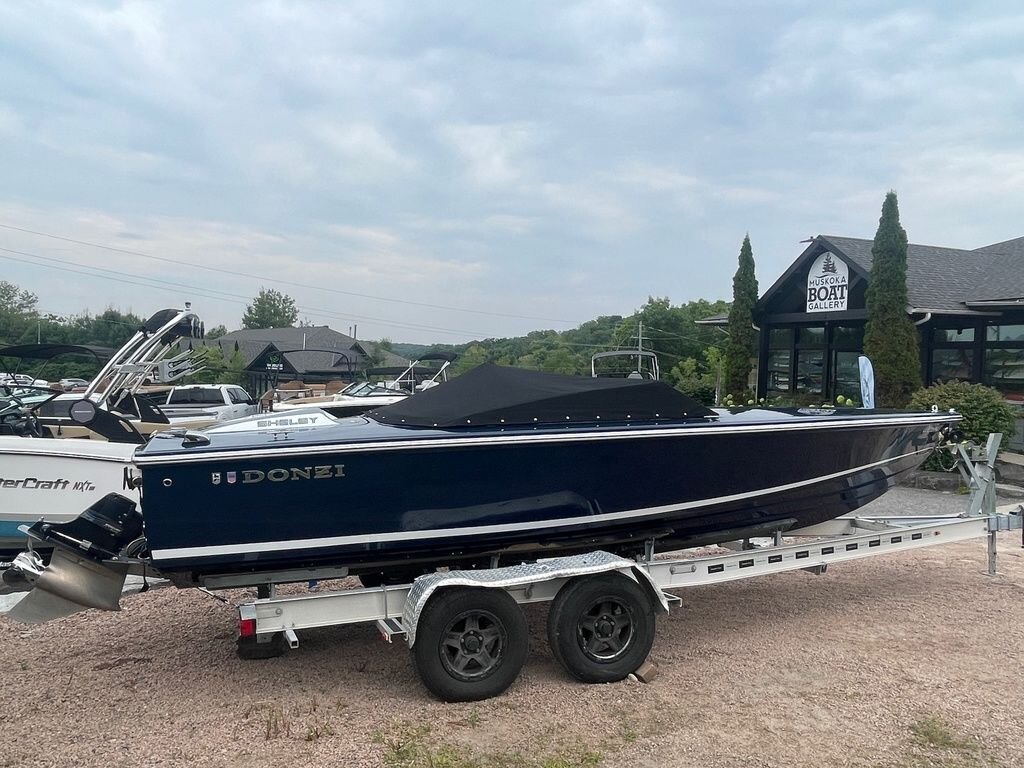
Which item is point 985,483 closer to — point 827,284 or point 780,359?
point 827,284

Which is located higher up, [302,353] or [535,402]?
[302,353]

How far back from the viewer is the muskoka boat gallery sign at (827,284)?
17.0m

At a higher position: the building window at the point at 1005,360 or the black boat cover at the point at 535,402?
the building window at the point at 1005,360

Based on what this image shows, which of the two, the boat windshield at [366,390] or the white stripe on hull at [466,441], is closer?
the white stripe on hull at [466,441]

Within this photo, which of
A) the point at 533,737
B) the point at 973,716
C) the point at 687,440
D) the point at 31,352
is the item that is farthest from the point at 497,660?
the point at 31,352

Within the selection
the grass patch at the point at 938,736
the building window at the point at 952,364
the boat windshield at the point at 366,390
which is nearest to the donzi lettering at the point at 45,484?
the grass patch at the point at 938,736

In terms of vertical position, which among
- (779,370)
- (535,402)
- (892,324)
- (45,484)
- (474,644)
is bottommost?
(474,644)

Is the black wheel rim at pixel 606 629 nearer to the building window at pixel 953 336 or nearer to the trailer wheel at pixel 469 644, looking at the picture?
the trailer wheel at pixel 469 644

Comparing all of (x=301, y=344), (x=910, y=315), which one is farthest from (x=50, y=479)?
(x=301, y=344)

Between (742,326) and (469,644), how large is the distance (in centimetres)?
1639

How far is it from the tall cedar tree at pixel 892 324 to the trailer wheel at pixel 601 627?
11.8 meters

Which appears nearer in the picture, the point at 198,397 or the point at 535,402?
the point at 535,402

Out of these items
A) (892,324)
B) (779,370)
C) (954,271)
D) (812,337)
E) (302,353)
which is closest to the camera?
(892,324)

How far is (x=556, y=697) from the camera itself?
4.31m
